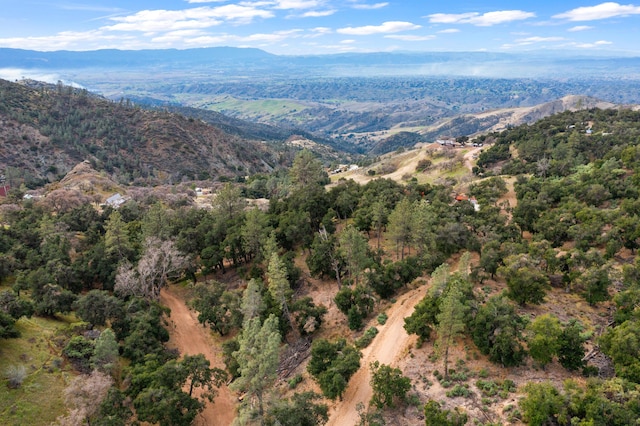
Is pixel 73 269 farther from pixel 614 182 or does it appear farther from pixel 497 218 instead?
pixel 614 182

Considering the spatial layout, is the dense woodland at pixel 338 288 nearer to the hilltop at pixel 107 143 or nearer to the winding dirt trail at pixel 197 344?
the winding dirt trail at pixel 197 344

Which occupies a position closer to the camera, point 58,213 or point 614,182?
point 614,182

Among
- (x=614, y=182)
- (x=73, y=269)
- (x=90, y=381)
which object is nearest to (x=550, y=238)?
(x=614, y=182)

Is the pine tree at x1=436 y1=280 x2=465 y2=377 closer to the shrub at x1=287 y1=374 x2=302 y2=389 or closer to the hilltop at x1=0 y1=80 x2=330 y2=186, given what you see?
the shrub at x1=287 y1=374 x2=302 y2=389

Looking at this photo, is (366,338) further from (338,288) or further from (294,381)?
(338,288)

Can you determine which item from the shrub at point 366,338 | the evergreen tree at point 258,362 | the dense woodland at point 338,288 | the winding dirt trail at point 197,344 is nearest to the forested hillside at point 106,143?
the dense woodland at point 338,288

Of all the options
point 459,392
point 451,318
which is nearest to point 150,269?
point 451,318

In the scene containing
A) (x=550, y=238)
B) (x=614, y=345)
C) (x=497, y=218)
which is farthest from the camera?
(x=497, y=218)
